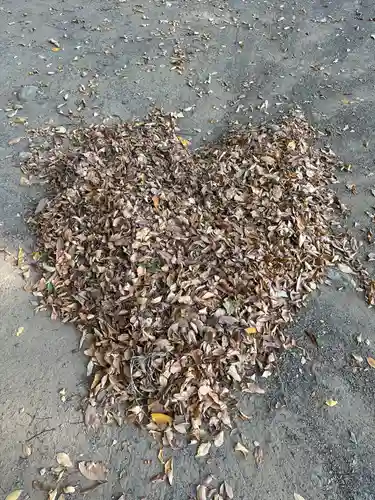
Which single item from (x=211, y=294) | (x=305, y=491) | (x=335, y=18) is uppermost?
(x=335, y=18)

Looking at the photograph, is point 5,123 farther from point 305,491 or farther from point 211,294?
point 305,491

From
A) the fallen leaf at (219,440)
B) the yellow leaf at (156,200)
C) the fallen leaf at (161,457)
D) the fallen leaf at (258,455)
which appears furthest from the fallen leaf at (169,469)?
the yellow leaf at (156,200)

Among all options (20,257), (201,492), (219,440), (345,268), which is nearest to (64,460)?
(201,492)

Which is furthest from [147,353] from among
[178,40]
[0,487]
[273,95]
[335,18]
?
[335,18]

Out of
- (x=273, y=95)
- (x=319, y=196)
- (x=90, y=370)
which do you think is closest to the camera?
(x=90, y=370)

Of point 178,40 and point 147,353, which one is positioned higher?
point 178,40

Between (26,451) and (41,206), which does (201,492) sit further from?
(41,206)

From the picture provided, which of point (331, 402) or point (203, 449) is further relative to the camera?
point (331, 402)
